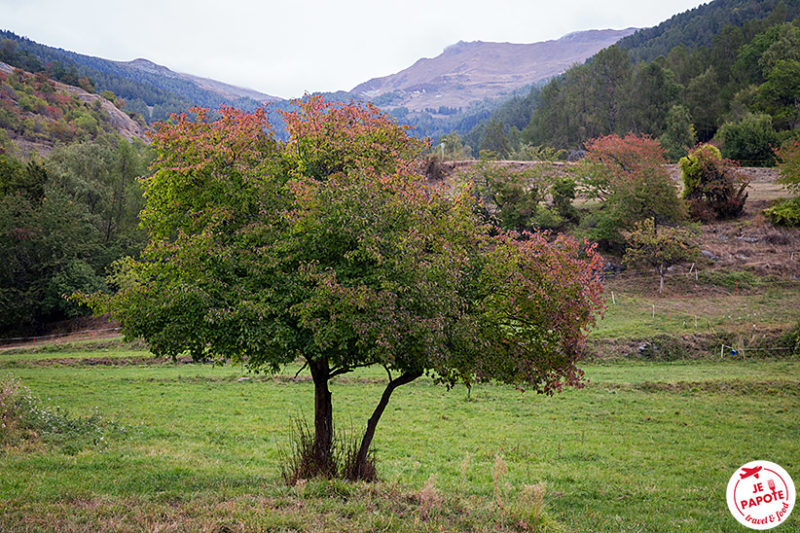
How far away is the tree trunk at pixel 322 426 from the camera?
1030 cm

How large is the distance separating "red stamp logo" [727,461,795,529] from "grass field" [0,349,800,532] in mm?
695

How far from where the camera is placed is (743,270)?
40719 mm

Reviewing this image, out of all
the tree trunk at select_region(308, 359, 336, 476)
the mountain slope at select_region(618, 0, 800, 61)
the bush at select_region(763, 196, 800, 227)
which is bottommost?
the tree trunk at select_region(308, 359, 336, 476)

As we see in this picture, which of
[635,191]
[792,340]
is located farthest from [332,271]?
[635,191]

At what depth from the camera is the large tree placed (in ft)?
29.0

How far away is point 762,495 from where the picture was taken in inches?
317

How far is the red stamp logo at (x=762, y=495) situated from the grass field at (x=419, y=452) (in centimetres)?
70

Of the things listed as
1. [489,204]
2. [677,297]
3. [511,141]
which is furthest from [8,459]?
[511,141]

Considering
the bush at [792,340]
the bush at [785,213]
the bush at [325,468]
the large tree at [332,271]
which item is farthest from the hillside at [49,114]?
the bush at [792,340]

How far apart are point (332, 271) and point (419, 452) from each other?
846 centimetres

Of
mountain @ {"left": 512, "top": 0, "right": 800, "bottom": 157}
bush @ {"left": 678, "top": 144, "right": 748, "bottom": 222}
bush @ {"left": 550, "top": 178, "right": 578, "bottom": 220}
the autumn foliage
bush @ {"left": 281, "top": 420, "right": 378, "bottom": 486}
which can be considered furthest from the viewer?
mountain @ {"left": 512, "top": 0, "right": 800, "bottom": 157}

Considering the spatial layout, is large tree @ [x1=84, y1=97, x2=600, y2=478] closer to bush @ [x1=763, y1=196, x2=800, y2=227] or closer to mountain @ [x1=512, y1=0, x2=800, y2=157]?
bush @ [x1=763, y1=196, x2=800, y2=227]

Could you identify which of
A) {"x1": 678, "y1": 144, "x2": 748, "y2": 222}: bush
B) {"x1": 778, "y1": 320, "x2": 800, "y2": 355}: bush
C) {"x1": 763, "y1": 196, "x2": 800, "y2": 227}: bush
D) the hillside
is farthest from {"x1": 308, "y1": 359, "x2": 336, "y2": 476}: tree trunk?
the hillside

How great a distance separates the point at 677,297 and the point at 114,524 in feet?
133
